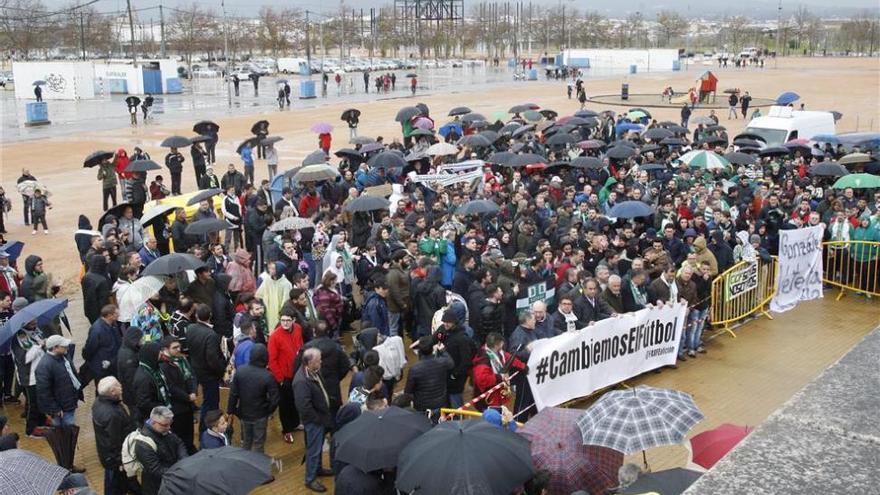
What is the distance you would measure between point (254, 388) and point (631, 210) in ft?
26.5

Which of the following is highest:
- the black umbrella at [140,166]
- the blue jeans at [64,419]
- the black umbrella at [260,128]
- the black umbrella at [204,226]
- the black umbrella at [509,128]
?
the black umbrella at [260,128]

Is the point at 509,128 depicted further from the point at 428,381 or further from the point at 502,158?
the point at 428,381

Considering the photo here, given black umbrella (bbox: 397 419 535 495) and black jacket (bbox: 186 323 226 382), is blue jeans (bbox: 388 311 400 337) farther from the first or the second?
black umbrella (bbox: 397 419 535 495)

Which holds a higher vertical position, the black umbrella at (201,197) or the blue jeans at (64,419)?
the black umbrella at (201,197)

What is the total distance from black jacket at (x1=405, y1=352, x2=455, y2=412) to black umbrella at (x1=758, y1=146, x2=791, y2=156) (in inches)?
633

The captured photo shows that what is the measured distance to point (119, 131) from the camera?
130 ft

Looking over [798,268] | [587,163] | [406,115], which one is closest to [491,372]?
[798,268]

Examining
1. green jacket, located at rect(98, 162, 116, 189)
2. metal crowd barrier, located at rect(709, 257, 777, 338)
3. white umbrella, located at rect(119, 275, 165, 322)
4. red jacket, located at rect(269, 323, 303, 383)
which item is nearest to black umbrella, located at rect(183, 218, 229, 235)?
white umbrella, located at rect(119, 275, 165, 322)

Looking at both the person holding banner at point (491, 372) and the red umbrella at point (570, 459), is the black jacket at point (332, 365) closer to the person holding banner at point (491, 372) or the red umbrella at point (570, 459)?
the person holding banner at point (491, 372)

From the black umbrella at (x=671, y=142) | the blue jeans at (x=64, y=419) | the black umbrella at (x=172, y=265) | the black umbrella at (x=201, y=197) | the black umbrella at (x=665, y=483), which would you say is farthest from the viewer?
the black umbrella at (x=671, y=142)

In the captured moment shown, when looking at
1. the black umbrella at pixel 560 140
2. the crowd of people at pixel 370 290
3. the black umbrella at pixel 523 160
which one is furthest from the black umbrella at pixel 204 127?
the black umbrella at pixel 523 160

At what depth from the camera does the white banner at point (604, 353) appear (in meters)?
9.32

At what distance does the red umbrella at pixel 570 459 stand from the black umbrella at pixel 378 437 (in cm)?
91

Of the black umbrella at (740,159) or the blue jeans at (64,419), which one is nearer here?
the blue jeans at (64,419)
